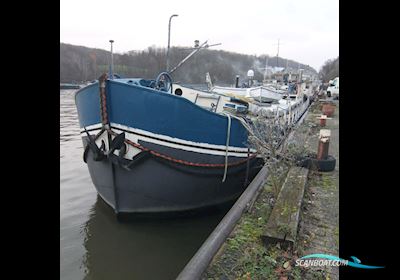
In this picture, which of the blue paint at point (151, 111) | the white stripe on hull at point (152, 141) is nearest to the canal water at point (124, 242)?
the white stripe on hull at point (152, 141)

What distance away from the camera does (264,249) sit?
3625mm

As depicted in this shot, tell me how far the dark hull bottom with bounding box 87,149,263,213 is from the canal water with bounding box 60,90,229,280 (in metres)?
0.29

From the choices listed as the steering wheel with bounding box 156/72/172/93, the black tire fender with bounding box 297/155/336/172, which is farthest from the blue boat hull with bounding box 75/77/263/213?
the steering wheel with bounding box 156/72/172/93

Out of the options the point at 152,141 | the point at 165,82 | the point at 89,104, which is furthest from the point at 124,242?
the point at 165,82

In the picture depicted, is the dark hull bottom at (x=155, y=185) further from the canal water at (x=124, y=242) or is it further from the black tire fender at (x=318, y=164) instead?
the black tire fender at (x=318, y=164)

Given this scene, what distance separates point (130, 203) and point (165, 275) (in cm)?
154

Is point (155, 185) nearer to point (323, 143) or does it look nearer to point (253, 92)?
point (323, 143)

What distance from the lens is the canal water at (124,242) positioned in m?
5.07

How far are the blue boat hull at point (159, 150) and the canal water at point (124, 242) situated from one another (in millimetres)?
352

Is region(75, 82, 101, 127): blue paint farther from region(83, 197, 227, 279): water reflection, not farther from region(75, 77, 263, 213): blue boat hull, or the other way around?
region(83, 197, 227, 279): water reflection
